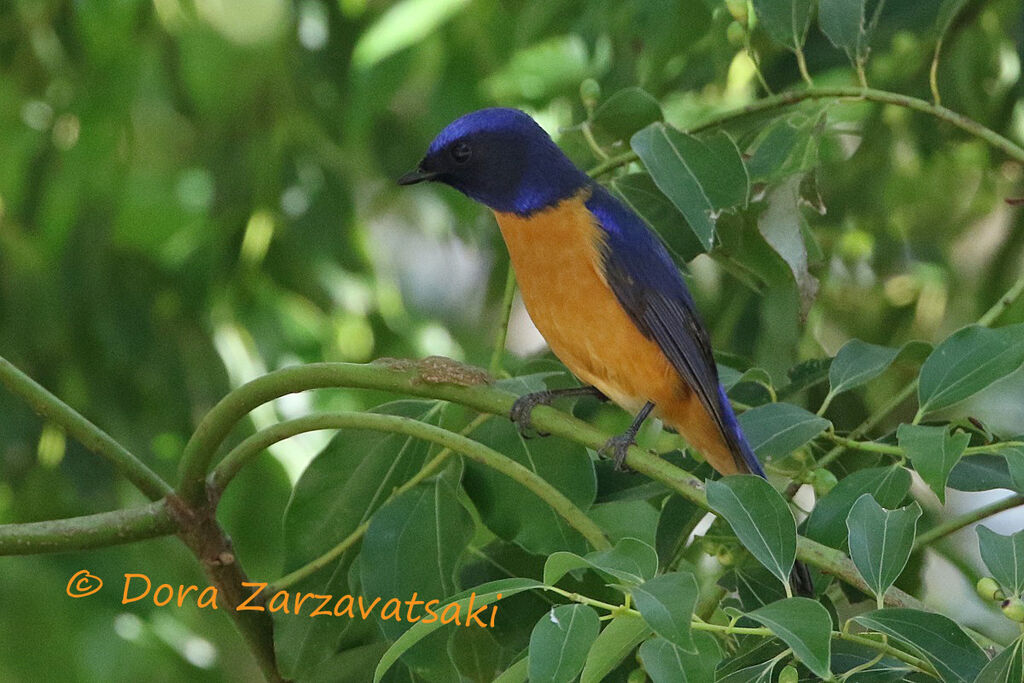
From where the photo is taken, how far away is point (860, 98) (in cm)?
231

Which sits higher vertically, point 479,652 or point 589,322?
point 589,322

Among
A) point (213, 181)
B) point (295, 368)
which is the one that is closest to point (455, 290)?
point (213, 181)

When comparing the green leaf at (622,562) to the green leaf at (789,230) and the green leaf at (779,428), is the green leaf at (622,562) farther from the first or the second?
the green leaf at (789,230)

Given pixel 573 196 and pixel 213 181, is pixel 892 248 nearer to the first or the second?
pixel 573 196

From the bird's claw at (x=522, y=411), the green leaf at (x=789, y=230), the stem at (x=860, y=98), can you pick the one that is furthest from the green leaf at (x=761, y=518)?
the stem at (x=860, y=98)

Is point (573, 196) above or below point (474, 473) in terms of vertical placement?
above

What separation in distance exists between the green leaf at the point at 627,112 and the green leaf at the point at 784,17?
0.82 ft

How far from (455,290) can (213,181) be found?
2097 millimetres

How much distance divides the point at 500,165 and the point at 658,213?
1.89 ft

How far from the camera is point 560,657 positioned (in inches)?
58.1

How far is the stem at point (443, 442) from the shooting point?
184 cm

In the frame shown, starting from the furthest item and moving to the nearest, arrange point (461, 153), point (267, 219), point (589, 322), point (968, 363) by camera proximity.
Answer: point (267, 219) → point (461, 153) → point (589, 322) → point (968, 363)

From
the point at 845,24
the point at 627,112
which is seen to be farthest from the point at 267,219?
the point at 845,24

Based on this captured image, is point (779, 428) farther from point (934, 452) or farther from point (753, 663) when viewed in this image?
point (753, 663)
